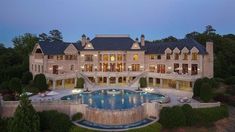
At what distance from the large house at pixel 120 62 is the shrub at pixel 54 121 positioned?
17.9 metres

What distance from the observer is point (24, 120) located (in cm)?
3091

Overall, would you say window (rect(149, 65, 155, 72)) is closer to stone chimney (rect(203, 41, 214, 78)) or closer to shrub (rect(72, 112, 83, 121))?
stone chimney (rect(203, 41, 214, 78))

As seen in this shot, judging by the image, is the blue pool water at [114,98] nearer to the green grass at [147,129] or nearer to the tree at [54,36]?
the green grass at [147,129]

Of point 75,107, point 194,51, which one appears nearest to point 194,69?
point 194,51

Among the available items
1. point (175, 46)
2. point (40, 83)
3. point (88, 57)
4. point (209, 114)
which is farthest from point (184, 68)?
point (40, 83)

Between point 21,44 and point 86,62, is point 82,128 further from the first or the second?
point 21,44

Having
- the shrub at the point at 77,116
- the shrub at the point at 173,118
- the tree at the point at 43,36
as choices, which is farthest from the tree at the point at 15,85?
the tree at the point at 43,36

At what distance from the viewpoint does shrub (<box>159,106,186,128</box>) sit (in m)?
35.1

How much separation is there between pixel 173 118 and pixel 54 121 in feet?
50.7

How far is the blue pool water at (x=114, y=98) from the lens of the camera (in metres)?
39.1

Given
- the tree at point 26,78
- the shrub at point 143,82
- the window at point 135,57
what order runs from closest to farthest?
1. the shrub at point 143,82
2. the tree at point 26,78
3. the window at point 135,57

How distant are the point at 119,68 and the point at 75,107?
24.4 meters

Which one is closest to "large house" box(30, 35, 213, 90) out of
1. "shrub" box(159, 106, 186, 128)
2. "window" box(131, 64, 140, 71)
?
"window" box(131, 64, 140, 71)

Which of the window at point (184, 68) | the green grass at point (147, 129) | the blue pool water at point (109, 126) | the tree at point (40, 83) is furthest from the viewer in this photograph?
the window at point (184, 68)
